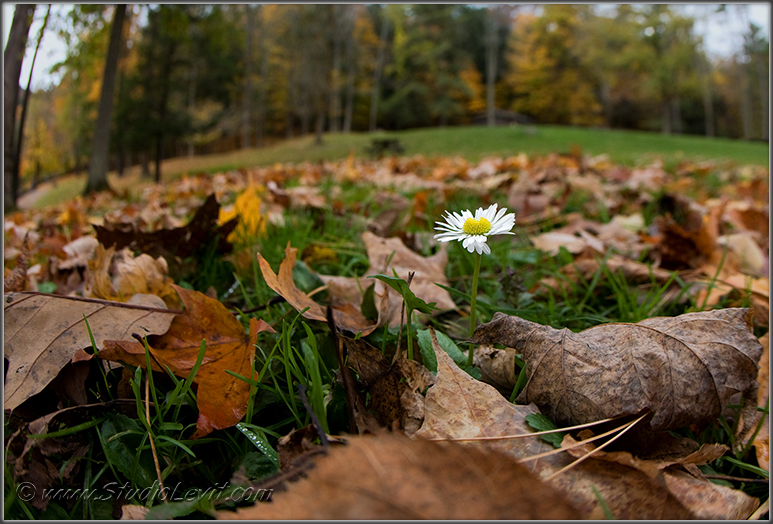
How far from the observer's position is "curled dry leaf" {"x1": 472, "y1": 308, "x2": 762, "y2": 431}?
57 centimetres

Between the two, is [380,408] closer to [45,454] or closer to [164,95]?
[45,454]

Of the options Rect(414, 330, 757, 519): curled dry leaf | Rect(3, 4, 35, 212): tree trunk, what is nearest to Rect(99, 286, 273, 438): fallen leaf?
Rect(414, 330, 757, 519): curled dry leaf

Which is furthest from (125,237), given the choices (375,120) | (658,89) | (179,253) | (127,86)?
(658,89)

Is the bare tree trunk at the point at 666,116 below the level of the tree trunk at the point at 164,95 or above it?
above

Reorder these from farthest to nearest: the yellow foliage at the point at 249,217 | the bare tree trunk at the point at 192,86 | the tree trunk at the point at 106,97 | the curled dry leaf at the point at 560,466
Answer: the bare tree trunk at the point at 192,86 → the tree trunk at the point at 106,97 → the yellow foliage at the point at 249,217 → the curled dry leaf at the point at 560,466

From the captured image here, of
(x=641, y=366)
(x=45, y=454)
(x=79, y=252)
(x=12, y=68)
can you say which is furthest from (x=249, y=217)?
(x=12, y=68)

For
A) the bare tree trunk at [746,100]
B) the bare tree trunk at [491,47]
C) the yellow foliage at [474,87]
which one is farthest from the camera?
the yellow foliage at [474,87]

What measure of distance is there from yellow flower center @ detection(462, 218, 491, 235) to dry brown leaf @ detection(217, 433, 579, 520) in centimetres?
30

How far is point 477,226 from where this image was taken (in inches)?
22.8

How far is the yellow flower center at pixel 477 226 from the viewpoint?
1.89ft

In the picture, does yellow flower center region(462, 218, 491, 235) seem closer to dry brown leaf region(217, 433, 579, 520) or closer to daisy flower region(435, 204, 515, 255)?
daisy flower region(435, 204, 515, 255)

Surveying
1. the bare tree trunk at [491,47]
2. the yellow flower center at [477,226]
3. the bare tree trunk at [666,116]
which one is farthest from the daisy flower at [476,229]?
the bare tree trunk at [666,116]

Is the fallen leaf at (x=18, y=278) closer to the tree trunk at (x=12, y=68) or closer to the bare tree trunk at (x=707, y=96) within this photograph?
the tree trunk at (x=12, y=68)

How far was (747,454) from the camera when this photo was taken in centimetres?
62
